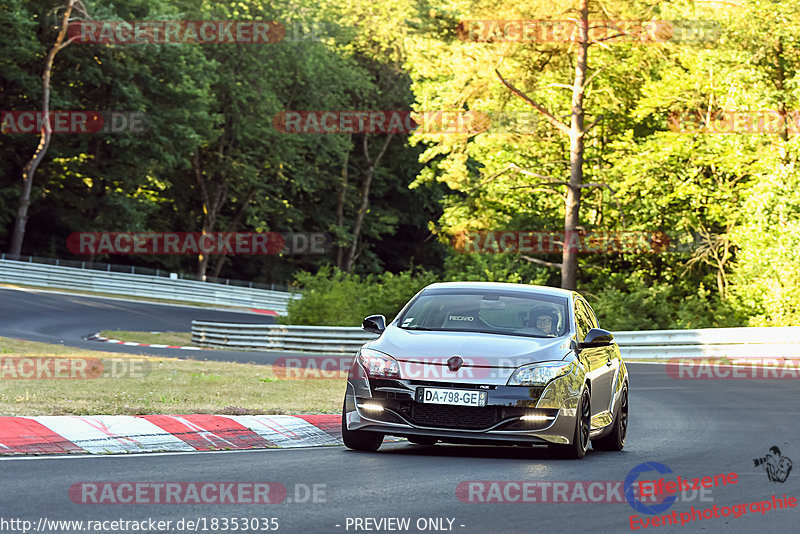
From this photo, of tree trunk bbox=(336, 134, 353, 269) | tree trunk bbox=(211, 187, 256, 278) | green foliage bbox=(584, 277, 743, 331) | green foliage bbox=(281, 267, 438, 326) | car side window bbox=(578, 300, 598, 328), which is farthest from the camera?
tree trunk bbox=(336, 134, 353, 269)

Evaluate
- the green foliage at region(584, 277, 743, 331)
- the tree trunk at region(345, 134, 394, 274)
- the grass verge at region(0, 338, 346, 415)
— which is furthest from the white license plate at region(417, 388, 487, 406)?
the tree trunk at region(345, 134, 394, 274)

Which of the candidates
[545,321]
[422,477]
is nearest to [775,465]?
[545,321]

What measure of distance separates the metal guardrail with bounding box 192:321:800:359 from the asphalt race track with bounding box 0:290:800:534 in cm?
1336

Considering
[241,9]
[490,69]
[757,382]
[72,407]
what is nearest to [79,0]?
[241,9]

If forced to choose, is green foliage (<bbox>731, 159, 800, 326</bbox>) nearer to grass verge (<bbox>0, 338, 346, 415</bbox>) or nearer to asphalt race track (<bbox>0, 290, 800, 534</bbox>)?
grass verge (<bbox>0, 338, 346, 415</bbox>)

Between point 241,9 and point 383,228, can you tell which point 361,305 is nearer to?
point 241,9

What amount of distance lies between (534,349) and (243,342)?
24659 mm

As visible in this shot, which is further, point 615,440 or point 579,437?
point 615,440

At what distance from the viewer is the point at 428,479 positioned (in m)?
9.48

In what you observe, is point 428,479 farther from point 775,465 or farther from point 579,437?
point 775,465

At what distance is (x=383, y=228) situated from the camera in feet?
259

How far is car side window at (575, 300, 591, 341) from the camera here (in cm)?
1217

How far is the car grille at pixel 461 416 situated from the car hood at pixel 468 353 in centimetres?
24

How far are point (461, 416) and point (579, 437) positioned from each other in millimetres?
1190
